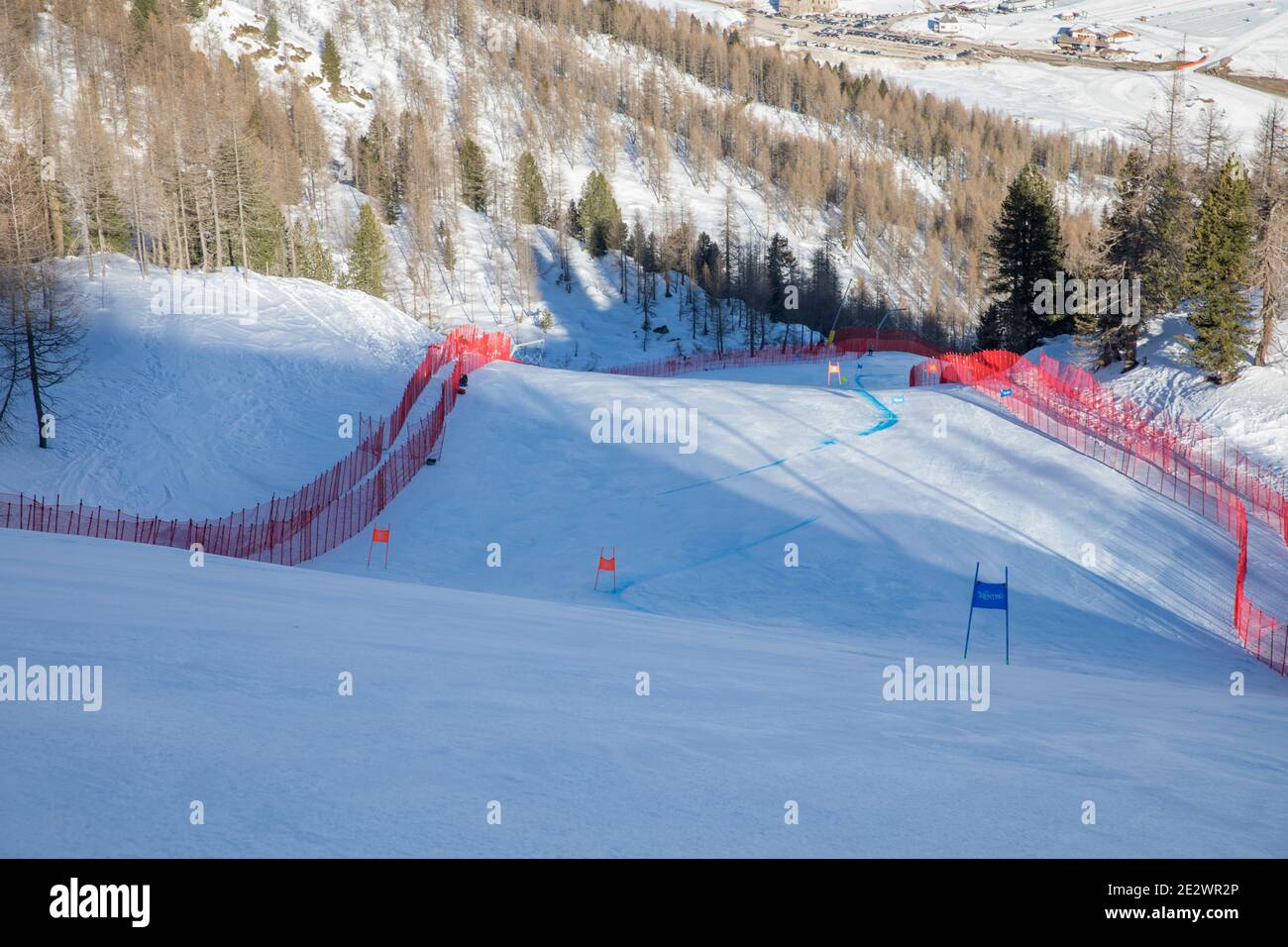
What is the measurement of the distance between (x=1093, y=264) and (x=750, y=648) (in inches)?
1359

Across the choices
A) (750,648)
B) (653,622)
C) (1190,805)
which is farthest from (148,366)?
(1190,805)

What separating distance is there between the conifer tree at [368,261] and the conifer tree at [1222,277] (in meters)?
54.0

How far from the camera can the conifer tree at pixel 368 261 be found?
6994 centimetres

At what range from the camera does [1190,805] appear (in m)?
5.25

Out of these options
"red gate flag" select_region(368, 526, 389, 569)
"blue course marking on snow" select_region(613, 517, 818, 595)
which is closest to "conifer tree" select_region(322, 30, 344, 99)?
"red gate flag" select_region(368, 526, 389, 569)

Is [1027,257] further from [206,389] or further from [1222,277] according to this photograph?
[206,389]

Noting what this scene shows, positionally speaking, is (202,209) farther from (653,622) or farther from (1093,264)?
(653,622)

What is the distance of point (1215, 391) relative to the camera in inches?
1331

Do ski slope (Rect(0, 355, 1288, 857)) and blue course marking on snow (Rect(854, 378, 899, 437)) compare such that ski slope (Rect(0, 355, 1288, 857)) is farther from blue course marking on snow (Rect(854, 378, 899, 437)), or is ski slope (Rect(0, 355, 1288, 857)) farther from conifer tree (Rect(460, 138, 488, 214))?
conifer tree (Rect(460, 138, 488, 214))

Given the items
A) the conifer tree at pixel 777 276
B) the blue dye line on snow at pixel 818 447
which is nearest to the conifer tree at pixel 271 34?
the conifer tree at pixel 777 276

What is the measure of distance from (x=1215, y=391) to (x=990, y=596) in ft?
88.5

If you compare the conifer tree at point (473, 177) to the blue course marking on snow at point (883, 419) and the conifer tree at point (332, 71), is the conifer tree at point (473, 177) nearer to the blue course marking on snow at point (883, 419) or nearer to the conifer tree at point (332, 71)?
the conifer tree at point (332, 71)

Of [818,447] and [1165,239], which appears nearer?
[818,447]

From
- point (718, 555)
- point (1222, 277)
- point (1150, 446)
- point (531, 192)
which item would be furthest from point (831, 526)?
point (531, 192)
